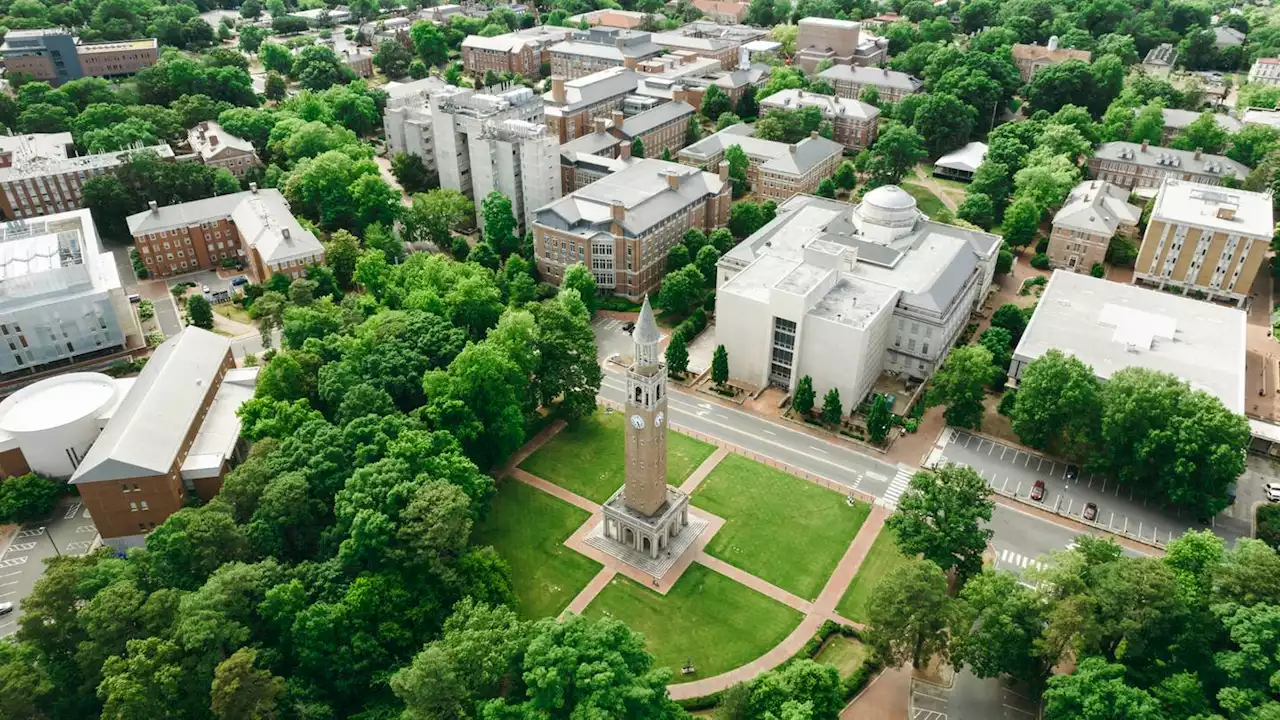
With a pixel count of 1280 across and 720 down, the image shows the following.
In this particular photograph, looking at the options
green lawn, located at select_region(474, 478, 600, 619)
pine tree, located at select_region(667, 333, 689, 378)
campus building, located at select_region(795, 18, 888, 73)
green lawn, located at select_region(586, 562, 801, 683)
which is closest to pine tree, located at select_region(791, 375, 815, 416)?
pine tree, located at select_region(667, 333, 689, 378)

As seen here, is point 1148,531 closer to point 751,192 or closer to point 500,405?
point 500,405

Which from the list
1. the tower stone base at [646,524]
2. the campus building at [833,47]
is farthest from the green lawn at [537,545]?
the campus building at [833,47]

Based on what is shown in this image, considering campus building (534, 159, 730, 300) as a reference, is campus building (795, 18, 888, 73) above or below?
above

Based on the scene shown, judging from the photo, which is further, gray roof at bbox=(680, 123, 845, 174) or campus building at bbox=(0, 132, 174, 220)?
gray roof at bbox=(680, 123, 845, 174)

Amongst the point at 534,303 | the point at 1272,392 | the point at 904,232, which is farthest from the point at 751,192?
the point at 1272,392

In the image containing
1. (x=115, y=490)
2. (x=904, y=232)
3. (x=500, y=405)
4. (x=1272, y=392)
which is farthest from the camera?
(x=904, y=232)

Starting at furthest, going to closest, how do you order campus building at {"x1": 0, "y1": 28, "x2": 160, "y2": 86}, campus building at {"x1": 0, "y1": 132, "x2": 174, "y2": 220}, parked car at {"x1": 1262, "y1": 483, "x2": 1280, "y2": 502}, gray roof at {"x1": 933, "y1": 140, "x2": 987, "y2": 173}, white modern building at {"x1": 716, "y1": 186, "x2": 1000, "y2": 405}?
campus building at {"x1": 0, "y1": 28, "x2": 160, "y2": 86}
gray roof at {"x1": 933, "y1": 140, "x2": 987, "y2": 173}
campus building at {"x1": 0, "y1": 132, "x2": 174, "y2": 220}
white modern building at {"x1": 716, "y1": 186, "x2": 1000, "y2": 405}
parked car at {"x1": 1262, "y1": 483, "x2": 1280, "y2": 502}

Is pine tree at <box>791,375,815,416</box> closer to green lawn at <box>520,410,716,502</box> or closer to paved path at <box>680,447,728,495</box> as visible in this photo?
paved path at <box>680,447,728,495</box>
